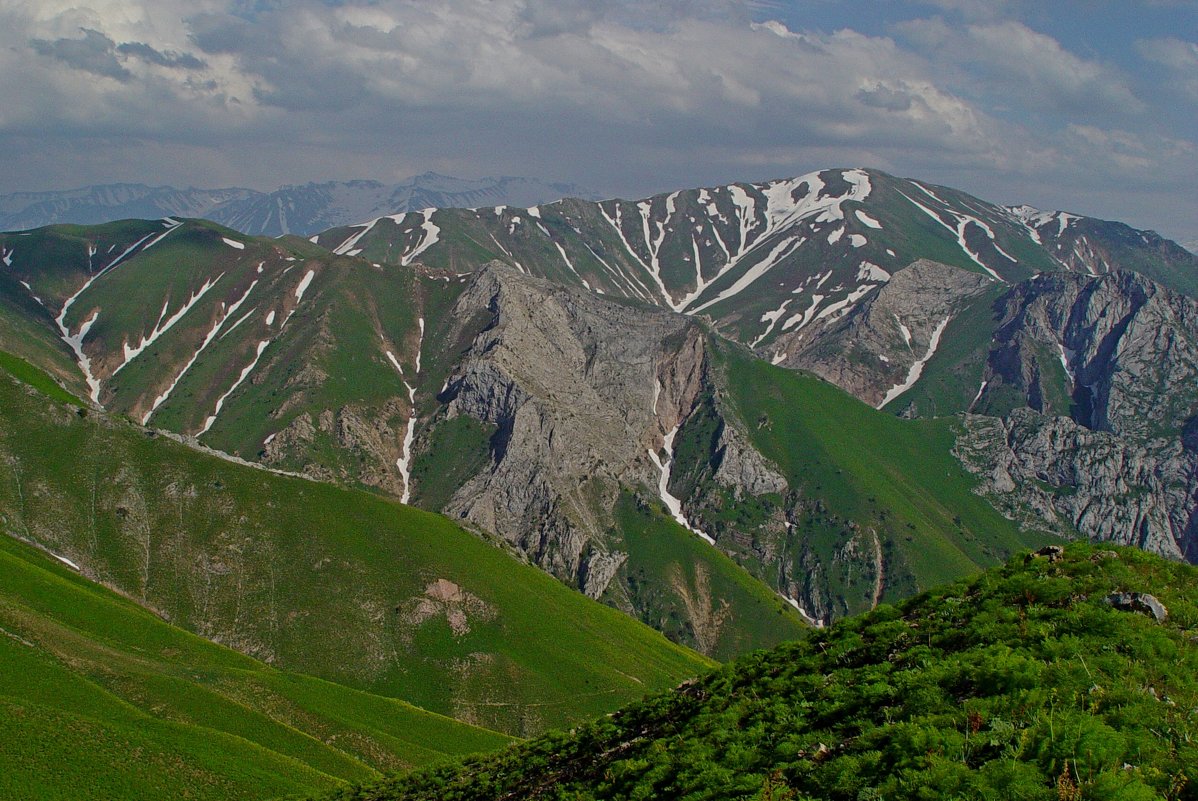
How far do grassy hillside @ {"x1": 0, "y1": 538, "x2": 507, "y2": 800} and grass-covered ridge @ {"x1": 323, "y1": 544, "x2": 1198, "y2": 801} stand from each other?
5879 cm

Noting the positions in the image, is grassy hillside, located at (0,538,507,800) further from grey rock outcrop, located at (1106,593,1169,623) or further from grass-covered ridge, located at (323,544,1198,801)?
grey rock outcrop, located at (1106,593,1169,623)

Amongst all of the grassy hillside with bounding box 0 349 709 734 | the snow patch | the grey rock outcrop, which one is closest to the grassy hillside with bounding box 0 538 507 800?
the snow patch

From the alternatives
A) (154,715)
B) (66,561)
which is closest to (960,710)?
(154,715)

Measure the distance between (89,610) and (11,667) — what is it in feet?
120

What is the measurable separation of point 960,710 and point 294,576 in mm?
168159

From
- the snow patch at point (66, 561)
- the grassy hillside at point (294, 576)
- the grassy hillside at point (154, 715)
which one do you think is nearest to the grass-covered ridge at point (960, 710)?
the grassy hillside at point (154, 715)

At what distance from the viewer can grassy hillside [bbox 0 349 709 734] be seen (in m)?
159

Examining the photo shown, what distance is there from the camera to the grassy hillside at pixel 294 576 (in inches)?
6255

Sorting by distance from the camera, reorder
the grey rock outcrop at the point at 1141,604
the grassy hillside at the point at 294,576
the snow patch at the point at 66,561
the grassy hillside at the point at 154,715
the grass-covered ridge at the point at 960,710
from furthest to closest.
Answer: the grassy hillside at the point at 294,576, the snow patch at the point at 66,561, the grassy hillside at the point at 154,715, the grey rock outcrop at the point at 1141,604, the grass-covered ridge at the point at 960,710

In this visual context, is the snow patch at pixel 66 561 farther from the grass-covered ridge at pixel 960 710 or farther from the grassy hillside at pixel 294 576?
the grass-covered ridge at pixel 960 710

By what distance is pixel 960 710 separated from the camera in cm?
2344

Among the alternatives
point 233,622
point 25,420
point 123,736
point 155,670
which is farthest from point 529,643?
point 25,420

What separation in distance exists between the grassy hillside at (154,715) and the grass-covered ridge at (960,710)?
193 ft

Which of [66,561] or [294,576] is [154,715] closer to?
[294,576]
